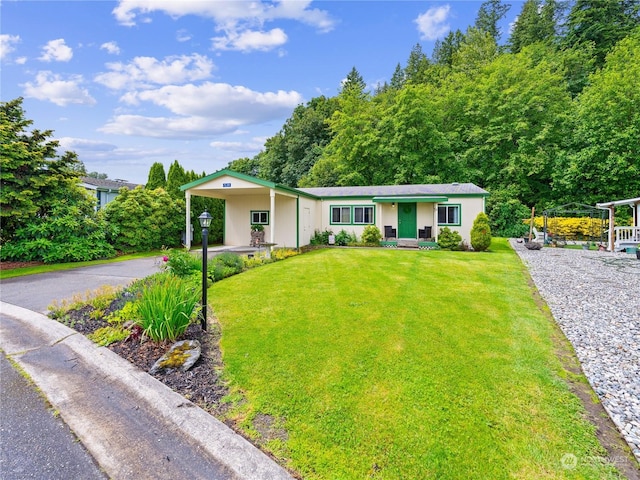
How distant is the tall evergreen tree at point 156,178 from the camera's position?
1636 cm

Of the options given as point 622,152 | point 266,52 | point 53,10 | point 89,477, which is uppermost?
point 266,52

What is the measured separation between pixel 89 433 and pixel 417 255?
11364 millimetres

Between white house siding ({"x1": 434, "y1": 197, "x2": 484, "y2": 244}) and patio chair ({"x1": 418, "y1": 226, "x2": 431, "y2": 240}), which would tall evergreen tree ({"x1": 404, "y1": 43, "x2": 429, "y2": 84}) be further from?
patio chair ({"x1": 418, "y1": 226, "x2": 431, "y2": 240})

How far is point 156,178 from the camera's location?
16453 mm

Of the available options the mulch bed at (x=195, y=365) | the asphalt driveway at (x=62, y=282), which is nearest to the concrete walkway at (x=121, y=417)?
the mulch bed at (x=195, y=365)

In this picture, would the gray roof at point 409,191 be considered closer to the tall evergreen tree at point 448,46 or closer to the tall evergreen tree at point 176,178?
the tall evergreen tree at point 176,178

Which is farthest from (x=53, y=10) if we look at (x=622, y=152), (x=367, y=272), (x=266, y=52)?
(x=622, y=152)

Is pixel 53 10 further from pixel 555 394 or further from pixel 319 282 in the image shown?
pixel 555 394

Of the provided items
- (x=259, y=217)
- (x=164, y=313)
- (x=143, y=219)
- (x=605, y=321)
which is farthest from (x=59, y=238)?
(x=605, y=321)

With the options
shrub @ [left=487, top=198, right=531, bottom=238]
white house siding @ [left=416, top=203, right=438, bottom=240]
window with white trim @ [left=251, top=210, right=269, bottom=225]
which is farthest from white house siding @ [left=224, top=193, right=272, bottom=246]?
shrub @ [left=487, top=198, right=531, bottom=238]

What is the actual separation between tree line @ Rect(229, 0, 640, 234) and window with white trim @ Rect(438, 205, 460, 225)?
813cm

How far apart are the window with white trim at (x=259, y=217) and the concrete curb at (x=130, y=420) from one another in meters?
12.1

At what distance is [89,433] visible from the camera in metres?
2.67

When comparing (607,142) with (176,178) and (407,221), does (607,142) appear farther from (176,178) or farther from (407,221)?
(176,178)
